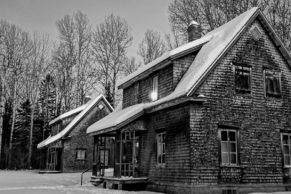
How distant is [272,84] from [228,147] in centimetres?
432

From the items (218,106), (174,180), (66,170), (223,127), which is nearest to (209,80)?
(218,106)

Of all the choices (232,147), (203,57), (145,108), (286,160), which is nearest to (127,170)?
(145,108)

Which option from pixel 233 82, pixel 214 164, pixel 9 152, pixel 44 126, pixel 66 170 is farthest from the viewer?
pixel 44 126

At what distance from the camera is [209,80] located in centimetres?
1572

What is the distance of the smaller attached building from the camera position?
33.1 meters

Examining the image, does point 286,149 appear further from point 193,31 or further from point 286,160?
point 193,31

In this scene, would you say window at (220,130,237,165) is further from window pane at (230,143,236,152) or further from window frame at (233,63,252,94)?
window frame at (233,63,252,94)

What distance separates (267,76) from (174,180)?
22.7 ft

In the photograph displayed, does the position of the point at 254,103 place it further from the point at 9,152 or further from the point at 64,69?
the point at 9,152

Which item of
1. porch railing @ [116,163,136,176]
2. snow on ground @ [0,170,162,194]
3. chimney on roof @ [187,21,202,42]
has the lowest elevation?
snow on ground @ [0,170,162,194]

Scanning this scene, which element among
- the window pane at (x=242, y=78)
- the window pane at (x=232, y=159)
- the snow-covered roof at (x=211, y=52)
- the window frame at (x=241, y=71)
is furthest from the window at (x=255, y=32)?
the window pane at (x=232, y=159)

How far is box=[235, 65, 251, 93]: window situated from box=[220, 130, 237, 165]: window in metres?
2.11

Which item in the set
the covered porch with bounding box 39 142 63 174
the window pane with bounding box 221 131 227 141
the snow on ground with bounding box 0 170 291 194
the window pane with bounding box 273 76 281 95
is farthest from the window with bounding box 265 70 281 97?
the covered porch with bounding box 39 142 63 174

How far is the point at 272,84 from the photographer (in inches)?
693
